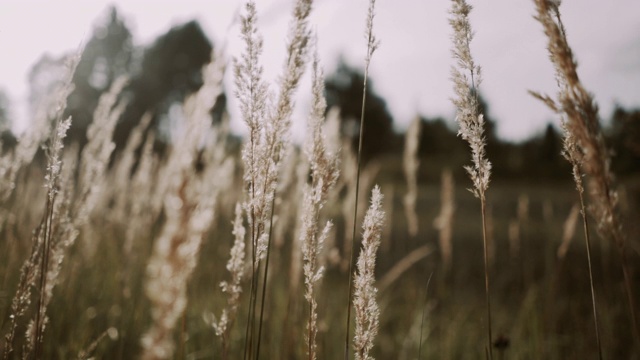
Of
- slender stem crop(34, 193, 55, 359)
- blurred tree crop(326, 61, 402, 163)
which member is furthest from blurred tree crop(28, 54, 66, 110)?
blurred tree crop(326, 61, 402, 163)

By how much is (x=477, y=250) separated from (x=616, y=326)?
5824 mm

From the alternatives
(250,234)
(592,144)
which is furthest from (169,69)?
(592,144)

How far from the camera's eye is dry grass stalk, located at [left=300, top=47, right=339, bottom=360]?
4.40 ft

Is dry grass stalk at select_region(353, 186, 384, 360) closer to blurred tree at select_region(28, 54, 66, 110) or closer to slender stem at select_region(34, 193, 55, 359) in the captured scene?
slender stem at select_region(34, 193, 55, 359)

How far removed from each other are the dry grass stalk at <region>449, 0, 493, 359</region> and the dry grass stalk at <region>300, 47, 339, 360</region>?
18.0 inches

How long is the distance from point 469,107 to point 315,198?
59 cm

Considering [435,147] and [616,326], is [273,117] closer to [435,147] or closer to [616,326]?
[616,326]

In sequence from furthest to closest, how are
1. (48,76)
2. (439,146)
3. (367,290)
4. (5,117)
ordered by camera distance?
(439,146) < (48,76) < (5,117) < (367,290)

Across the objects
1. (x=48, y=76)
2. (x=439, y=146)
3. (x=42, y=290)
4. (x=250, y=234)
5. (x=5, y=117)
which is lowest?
(x=42, y=290)

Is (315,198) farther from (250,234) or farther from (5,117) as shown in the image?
(5,117)

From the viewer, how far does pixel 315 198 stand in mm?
1403

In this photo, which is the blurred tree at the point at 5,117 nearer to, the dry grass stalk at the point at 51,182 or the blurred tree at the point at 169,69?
the dry grass stalk at the point at 51,182

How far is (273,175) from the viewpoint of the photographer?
1322 millimetres

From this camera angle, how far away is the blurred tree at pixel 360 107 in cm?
4169
